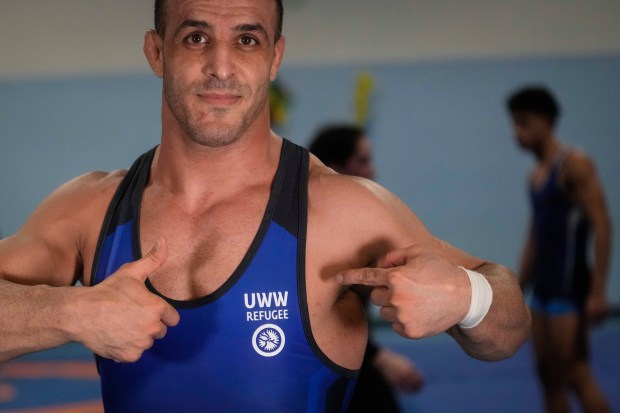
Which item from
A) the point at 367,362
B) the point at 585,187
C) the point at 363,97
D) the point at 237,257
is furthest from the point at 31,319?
the point at 363,97

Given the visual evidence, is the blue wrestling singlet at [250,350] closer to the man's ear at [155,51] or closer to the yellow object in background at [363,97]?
the man's ear at [155,51]

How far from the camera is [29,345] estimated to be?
6.91ft

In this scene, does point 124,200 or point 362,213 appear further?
point 124,200

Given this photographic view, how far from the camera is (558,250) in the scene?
5.32m

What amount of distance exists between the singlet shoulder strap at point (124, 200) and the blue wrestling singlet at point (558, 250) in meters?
3.17

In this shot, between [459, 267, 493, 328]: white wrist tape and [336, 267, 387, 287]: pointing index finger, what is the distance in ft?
0.72

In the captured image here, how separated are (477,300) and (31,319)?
1.04 metres

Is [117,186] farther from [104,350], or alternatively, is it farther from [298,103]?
[298,103]

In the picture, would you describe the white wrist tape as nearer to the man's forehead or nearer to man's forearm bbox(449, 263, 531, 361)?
man's forearm bbox(449, 263, 531, 361)

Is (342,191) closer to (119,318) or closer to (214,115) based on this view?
(214,115)

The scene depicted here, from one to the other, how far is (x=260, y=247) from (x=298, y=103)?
21.7ft

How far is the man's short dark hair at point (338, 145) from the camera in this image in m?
3.98

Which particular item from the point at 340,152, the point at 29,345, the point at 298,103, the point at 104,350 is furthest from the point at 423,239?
the point at 298,103

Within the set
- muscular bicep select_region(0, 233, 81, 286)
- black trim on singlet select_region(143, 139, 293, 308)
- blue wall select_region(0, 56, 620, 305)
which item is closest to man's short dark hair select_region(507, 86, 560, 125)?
black trim on singlet select_region(143, 139, 293, 308)
